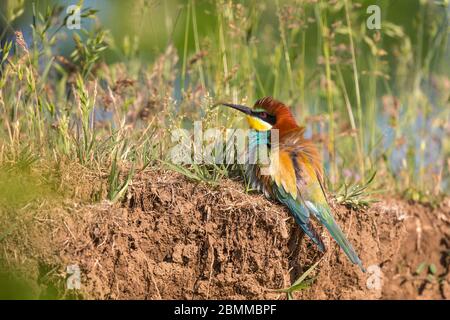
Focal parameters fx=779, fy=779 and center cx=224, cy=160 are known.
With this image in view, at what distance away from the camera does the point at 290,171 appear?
3623mm

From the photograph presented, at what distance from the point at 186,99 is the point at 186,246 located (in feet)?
3.34

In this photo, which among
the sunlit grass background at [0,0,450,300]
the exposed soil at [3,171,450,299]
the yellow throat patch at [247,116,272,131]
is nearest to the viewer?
the exposed soil at [3,171,450,299]

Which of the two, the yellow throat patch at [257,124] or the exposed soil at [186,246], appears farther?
the yellow throat patch at [257,124]

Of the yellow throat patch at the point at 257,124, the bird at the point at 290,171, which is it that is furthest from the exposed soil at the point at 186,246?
the yellow throat patch at the point at 257,124

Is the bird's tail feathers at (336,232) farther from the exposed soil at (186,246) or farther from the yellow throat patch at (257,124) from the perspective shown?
→ the yellow throat patch at (257,124)

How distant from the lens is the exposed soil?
3012 mm

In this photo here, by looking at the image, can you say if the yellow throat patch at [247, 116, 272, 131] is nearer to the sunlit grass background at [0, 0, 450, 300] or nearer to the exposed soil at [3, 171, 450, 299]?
the sunlit grass background at [0, 0, 450, 300]

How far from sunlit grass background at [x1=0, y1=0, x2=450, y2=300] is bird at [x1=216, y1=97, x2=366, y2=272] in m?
0.13

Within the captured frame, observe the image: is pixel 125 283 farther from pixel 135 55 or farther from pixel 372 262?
pixel 135 55

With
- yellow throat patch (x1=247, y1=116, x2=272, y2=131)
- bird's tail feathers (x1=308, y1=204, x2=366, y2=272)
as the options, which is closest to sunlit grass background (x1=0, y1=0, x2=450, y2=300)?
yellow throat patch (x1=247, y1=116, x2=272, y2=131)

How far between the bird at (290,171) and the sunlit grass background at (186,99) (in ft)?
0.41

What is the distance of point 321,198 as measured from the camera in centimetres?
353

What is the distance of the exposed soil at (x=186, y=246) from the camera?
3012 mm

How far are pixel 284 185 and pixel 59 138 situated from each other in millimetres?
1024
